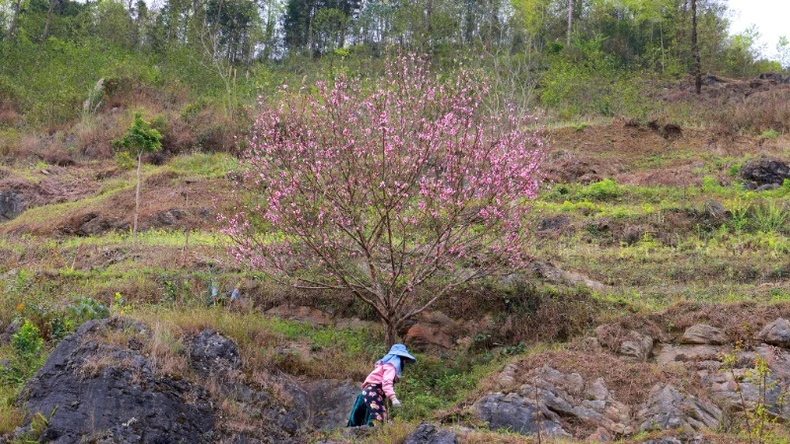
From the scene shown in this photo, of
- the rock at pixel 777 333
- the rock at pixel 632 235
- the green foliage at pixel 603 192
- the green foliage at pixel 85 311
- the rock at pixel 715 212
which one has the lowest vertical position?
the green foliage at pixel 85 311

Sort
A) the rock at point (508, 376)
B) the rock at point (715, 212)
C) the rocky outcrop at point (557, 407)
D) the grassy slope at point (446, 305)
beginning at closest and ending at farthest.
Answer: the rocky outcrop at point (557, 407) < the rock at point (508, 376) < the grassy slope at point (446, 305) < the rock at point (715, 212)

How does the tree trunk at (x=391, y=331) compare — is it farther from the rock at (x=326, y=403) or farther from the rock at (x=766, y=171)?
the rock at (x=766, y=171)

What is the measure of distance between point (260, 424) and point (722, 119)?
23267mm

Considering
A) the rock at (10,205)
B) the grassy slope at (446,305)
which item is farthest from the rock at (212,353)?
the rock at (10,205)

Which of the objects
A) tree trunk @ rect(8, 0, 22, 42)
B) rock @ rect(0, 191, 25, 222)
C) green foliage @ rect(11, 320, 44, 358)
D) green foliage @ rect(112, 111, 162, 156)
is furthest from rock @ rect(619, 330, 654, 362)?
tree trunk @ rect(8, 0, 22, 42)

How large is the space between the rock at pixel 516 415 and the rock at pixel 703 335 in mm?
2592

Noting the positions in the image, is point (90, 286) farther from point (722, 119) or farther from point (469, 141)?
point (722, 119)

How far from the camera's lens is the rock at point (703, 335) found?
8867mm

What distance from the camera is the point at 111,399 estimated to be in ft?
22.8

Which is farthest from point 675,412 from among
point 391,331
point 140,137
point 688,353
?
point 140,137

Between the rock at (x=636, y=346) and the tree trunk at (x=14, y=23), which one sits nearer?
the rock at (x=636, y=346)

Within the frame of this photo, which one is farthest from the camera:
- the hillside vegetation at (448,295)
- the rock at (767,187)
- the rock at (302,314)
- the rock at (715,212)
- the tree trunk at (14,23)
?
the tree trunk at (14,23)

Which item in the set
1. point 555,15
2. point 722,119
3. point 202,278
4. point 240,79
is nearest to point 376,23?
point 555,15

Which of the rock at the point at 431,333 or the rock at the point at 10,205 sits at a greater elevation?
the rock at the point at 10,205
